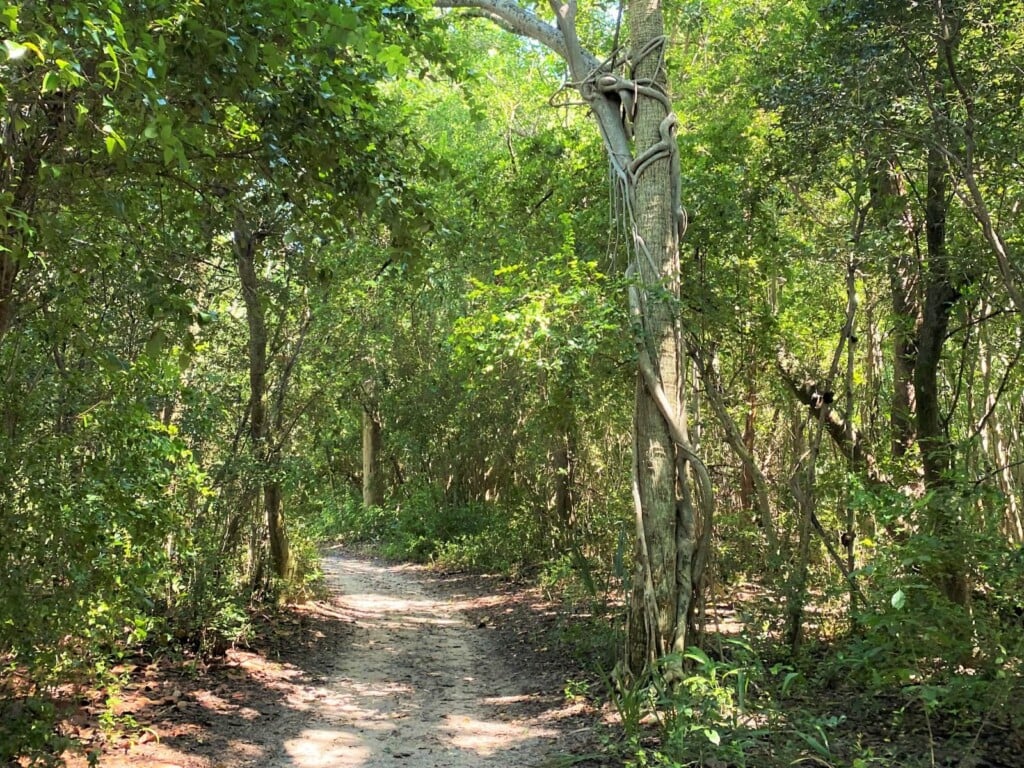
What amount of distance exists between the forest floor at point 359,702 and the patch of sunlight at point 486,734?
0.01 m

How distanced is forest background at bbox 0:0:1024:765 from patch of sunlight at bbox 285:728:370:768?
54.5 inches

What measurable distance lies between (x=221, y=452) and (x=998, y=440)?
8.81 m

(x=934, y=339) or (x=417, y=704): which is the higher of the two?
(x=934, y=339)

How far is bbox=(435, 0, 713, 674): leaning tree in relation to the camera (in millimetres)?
5621

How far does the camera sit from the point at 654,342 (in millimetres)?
5848

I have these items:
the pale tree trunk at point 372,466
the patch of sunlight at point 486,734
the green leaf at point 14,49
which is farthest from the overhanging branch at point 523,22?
the pale tree trunk at point 372,466

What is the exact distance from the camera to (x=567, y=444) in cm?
1078

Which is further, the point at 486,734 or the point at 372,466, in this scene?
the point at 372,466

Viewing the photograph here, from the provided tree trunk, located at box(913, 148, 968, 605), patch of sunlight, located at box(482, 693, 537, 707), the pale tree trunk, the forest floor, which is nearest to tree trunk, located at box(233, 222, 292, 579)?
the forest floor

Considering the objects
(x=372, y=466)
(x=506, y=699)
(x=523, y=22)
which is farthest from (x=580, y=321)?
(x=372, y=466)

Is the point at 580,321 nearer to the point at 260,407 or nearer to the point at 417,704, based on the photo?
the point at 417,704

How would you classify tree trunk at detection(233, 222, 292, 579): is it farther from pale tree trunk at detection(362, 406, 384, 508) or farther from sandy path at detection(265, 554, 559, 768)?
pale tree trunk at detection(362, 406, 384, 508)

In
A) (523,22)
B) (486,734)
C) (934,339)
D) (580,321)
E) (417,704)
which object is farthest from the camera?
(523,22)

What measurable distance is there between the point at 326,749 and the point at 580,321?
3.50 metres
